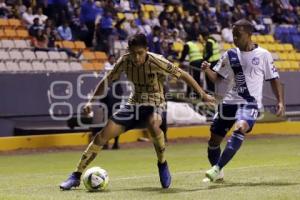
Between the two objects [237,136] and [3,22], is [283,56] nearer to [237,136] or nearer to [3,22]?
[3,22]

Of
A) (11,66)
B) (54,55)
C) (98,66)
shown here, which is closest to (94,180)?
(11,66)

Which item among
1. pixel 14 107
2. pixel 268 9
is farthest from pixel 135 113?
pixel 268 9

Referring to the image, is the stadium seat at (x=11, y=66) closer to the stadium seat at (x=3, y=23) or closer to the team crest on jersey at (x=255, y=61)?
the stadium seat at (x=3, y=23)

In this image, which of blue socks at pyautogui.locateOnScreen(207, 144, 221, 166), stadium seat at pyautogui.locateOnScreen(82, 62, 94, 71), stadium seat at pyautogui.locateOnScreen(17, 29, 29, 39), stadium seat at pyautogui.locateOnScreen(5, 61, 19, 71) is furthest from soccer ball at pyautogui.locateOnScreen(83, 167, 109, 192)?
stadium seat at pyautogui.locateOnScreen(17, 29, 29, 39)

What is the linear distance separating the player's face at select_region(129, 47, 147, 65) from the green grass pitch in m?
1.61

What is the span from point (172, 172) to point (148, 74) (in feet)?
10.7

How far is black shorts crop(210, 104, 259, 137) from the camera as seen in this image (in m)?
11.1

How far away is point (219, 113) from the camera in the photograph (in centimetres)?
1171

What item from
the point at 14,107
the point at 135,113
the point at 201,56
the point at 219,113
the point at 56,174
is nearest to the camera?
the point at 135,113

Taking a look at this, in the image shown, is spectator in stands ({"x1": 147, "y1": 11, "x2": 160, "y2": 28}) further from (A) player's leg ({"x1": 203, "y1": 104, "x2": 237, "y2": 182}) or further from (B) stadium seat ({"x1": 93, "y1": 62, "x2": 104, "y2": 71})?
(A) player's leg ({"x1": 203, "y1": 104, "x2": 237, "y2": 182})

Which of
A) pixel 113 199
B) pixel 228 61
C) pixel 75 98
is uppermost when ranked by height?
pixel 228 61

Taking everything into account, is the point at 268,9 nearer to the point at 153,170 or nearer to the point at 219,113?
the point at 153,170

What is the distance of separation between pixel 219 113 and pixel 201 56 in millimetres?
12741

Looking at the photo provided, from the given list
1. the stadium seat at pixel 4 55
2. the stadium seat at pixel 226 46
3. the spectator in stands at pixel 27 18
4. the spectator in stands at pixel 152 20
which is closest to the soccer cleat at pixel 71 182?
the stadium seat at pixel 4 55
